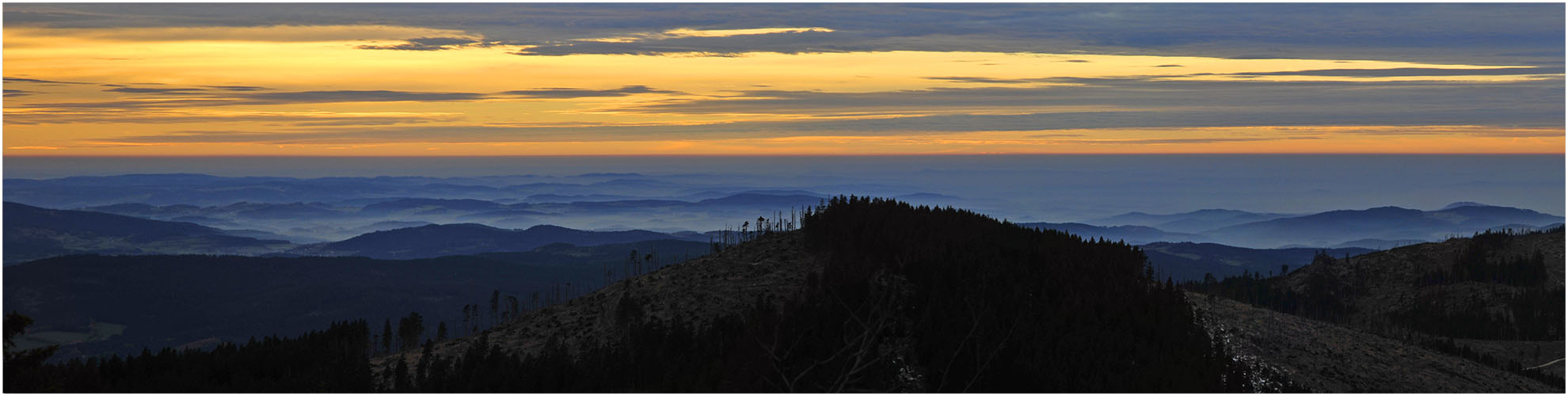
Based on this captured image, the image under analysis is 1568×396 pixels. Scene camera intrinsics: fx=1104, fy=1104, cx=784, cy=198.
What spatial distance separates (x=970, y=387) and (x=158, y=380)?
55.4 metres

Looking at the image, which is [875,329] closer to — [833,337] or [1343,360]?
[833,337]

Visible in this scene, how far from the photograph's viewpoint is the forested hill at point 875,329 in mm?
65188

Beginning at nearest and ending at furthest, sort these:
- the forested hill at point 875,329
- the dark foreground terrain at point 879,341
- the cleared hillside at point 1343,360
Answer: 1. the forested hill at point 875,329
2. the dark foreground terrain at point 879,341
3. the cleared hillside at point 1343,360

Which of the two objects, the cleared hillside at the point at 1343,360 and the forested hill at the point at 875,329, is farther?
the cleared hillside at the point at 1343,360

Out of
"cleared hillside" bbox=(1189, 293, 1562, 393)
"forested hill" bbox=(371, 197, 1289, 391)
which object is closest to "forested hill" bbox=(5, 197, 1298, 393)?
"forested hill" bbox=(371, 197, 1289, 391)

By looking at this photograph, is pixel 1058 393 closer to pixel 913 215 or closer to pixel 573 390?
pixel 573 390

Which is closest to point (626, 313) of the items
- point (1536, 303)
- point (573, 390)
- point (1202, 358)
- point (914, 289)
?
point (573, 390)

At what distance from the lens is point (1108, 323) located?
72125mm

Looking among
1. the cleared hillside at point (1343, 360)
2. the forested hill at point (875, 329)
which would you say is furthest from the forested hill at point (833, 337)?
the cleared hillside at point (1343, 360)

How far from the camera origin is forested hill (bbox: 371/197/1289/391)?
214 ft

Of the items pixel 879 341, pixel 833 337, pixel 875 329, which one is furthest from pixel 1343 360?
pixel 875 329

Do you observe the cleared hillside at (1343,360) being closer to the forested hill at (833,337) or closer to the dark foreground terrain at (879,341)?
the dark foreground terrain at (879,341)

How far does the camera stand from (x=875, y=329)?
58.1 m

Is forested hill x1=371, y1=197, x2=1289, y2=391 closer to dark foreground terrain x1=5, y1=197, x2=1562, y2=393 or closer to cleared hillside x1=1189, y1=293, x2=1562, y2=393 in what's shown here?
dark foreground terrain x1=5, y1=197, x2=1562, y2=393
